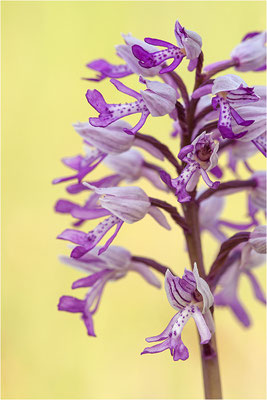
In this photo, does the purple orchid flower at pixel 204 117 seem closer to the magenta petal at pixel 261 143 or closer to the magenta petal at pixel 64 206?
the magenta petal at pixel 261 143

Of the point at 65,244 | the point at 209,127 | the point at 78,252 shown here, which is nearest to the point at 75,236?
the point at 78,252

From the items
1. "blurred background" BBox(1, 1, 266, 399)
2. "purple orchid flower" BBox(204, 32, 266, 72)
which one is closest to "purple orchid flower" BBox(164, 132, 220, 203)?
"purple orchid flower" BBox(204, 32, 266, 72)

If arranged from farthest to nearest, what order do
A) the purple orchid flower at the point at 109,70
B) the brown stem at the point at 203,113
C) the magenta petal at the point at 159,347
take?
1. the purple orchid flower at the point at 109,70
2. the brown stem at the point at 203,113
3. the magenta petal at the point at 159,347

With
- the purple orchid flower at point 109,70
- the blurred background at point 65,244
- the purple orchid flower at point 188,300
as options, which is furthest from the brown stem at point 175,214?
the blurred background at point 65,244

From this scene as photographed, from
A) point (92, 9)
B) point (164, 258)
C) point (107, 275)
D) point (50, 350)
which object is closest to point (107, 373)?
point (50, 350)

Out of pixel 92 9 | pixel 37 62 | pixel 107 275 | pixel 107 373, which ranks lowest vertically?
pixel 107 373

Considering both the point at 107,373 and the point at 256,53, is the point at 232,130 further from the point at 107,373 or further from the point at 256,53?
the point at 107,373

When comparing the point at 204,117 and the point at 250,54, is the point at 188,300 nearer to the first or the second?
the point at 204,117

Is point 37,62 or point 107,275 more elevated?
point 37,62
